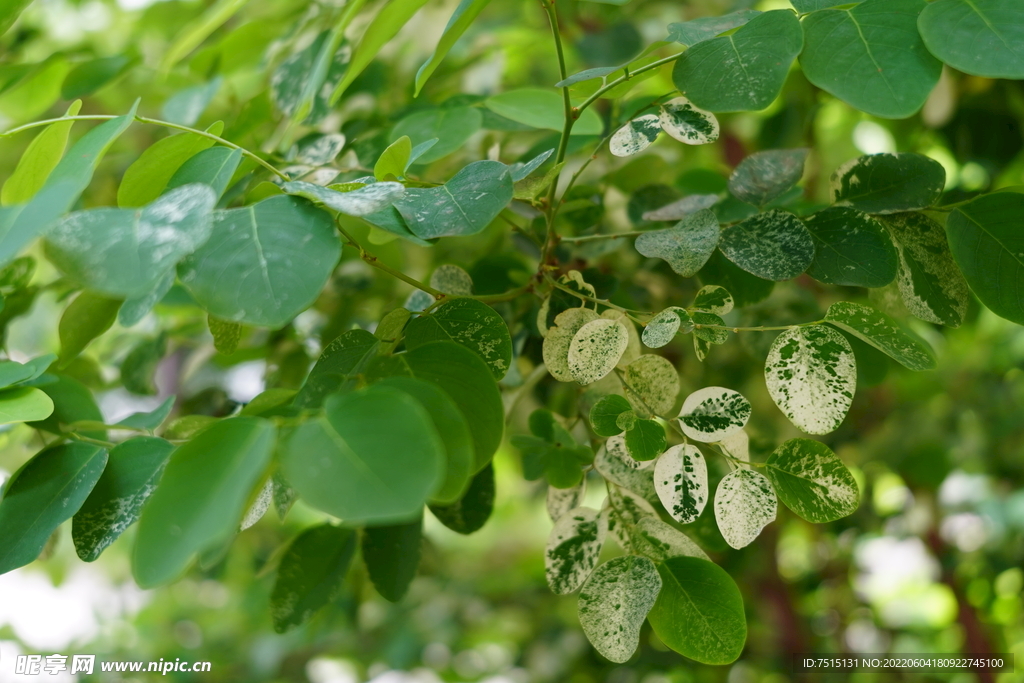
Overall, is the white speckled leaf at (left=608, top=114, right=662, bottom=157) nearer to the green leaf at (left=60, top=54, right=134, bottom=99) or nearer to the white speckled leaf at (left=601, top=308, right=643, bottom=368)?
the white speckled leaf at (left=601, top=308, right=643, bottom=368)

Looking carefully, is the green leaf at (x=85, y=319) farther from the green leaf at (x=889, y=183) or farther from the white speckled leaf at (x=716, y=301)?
the green leaf at (x=889, y=183)

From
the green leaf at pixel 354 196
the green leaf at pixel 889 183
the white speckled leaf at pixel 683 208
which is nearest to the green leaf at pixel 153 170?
the green leaf at pixel 354 196

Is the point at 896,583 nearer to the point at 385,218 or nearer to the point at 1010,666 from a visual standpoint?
the point at 1010,666

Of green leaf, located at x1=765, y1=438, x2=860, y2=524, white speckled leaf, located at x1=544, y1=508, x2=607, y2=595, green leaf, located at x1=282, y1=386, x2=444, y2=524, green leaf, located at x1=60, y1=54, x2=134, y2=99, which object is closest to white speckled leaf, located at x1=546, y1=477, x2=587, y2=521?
white speckled leaf, located at x1=544, y1=508, x2=607, y2=595

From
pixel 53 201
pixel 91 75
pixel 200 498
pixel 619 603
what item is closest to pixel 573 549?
pixel 619 603

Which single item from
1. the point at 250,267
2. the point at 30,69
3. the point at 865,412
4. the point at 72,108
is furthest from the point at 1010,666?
the point at 30,69
